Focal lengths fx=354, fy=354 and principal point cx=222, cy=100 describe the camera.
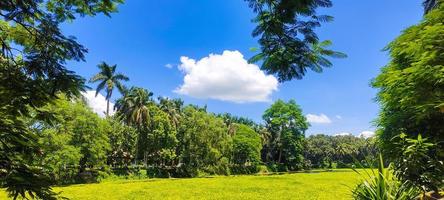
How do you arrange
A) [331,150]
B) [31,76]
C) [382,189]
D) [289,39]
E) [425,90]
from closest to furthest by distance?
[289,39], [31,76], [382,189], [425,90], [331,150]

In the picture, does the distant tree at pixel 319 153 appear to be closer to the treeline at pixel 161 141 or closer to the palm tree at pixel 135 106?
the treeline at pixel 161 141

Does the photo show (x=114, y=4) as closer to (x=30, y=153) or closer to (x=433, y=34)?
(x=30, y=153)

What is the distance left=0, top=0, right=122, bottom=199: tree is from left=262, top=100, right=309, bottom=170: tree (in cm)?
7007

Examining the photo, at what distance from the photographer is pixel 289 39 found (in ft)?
12.4

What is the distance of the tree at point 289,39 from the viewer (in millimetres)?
3566

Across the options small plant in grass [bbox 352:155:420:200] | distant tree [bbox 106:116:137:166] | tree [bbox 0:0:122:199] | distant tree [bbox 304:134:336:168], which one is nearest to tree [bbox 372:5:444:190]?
small plant in grass [bbox 352:155:420:200]

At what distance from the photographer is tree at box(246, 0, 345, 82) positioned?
3.57 meters

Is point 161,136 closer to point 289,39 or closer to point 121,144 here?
point 121,144

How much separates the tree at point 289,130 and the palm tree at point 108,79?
3438cm

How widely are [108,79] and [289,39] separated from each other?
170 feet

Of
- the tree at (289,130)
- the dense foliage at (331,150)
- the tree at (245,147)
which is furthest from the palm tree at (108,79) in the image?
the dense foliage at (331,150)

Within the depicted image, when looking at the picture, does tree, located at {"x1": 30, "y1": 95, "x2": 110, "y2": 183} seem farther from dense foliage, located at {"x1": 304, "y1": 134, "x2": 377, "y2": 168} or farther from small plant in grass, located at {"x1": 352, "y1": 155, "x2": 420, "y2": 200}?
dense foliage, located at {"x1": 304, "y1": 134, "x2": 377, "y2": 168}

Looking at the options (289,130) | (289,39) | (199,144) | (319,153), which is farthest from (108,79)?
(319,153)

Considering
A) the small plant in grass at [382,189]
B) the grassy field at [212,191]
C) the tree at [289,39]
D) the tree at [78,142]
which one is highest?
the tree at [78,142]
